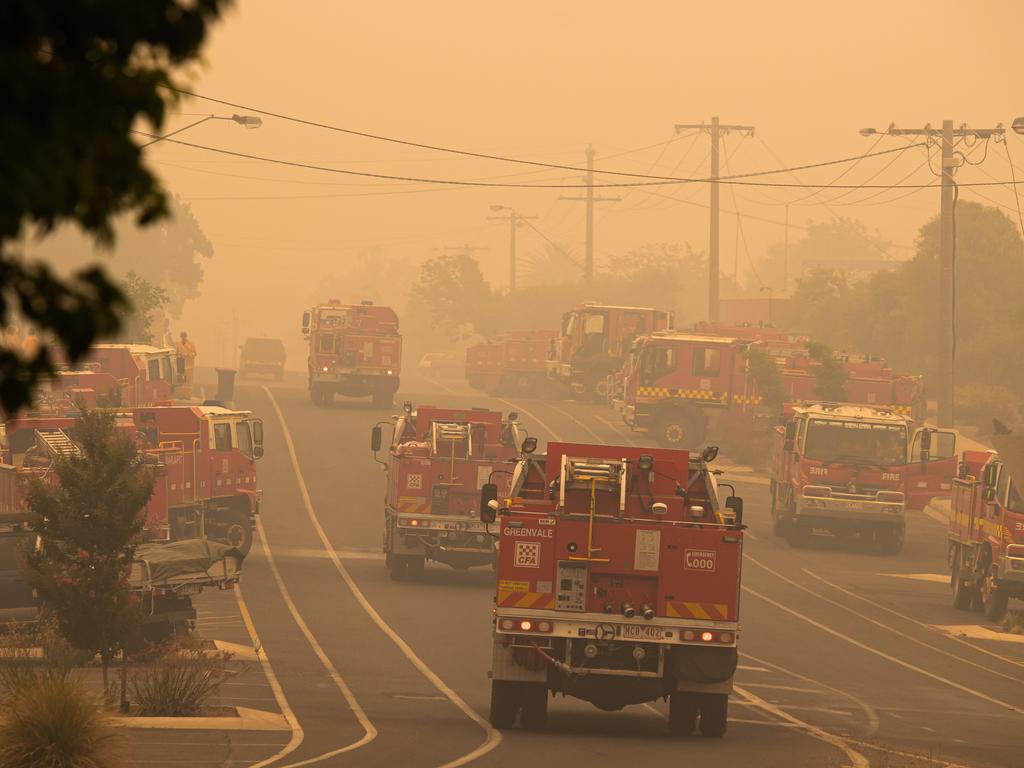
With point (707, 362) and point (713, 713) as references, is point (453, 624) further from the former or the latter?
point (707, 362)

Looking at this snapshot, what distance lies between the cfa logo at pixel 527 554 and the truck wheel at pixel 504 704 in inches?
52.9

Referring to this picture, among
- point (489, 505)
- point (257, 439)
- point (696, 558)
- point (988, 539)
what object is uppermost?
point (257, 439)

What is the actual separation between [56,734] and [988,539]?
828 inches

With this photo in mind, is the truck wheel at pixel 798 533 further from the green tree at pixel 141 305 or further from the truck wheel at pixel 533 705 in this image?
the green tree at pixel 141 305

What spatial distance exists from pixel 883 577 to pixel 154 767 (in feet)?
81.8

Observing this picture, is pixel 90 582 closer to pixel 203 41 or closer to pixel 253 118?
pixel 203 41

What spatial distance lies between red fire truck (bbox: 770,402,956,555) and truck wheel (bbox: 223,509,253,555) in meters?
13.6

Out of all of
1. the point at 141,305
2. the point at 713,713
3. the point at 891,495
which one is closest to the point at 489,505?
the point at 713,713

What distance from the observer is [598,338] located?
65.8 m

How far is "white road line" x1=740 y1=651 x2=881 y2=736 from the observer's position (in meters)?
19.7

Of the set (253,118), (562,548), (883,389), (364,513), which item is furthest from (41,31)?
(883,389)

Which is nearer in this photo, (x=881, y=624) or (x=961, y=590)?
(x=881, y=624)

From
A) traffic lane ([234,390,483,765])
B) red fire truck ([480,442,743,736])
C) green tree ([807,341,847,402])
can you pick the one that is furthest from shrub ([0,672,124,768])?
green tree ([807,341,847,402])

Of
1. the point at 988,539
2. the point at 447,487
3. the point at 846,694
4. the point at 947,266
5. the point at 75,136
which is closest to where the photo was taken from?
the point at 75,136
